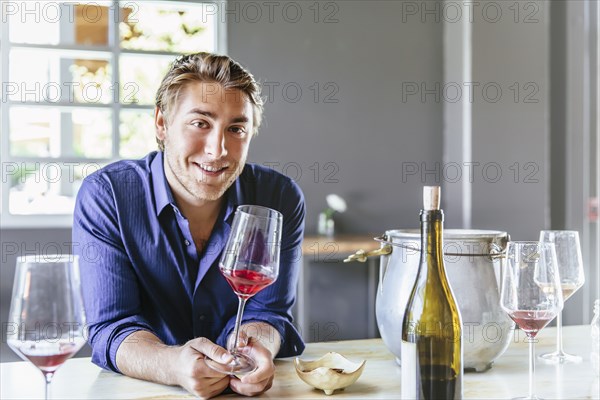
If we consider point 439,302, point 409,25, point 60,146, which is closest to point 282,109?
point 409,25

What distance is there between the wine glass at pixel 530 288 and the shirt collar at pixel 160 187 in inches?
31.5

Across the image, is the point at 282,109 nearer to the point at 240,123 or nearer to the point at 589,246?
the point at 589,246

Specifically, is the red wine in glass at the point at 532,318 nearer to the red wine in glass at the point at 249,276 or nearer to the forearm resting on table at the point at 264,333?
the red wine in glass at the point at 249,276

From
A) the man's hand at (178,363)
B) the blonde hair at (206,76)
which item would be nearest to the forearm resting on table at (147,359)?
the man's hand at (178,363)

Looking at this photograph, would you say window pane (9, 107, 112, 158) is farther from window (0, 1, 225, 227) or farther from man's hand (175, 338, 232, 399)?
man's hand (175, 338, 232, 399)

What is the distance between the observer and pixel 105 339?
121cm

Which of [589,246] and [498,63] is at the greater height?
[498,63]

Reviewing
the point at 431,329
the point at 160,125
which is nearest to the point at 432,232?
the point at 431,329

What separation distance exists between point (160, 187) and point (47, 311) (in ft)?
2.68

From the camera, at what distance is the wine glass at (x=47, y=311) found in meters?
0.74

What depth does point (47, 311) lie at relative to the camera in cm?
74

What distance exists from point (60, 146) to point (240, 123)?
7.46 ft

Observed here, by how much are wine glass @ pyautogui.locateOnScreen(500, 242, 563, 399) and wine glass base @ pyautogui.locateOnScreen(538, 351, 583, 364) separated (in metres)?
0.29

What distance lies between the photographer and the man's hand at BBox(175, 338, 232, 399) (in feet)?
3.21
